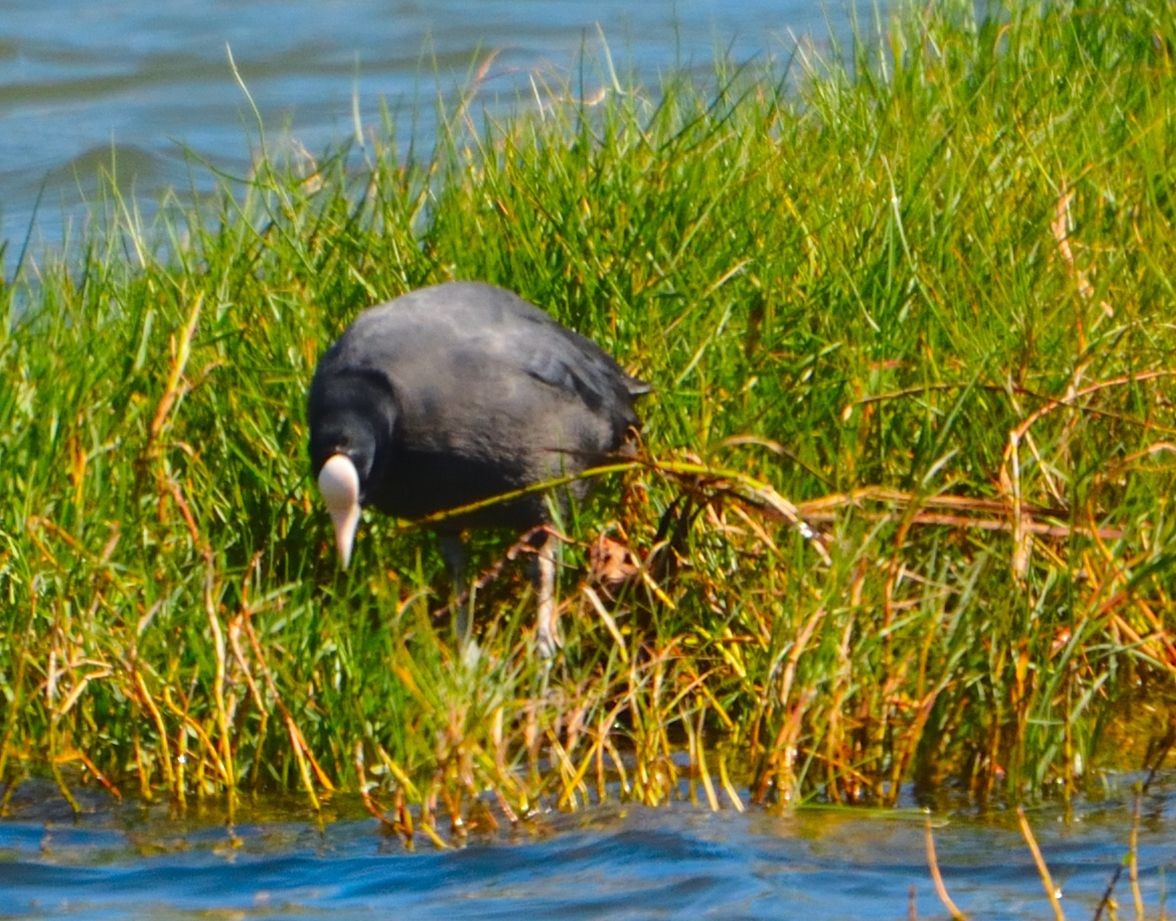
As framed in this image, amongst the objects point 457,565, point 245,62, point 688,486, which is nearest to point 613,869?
point 688,486

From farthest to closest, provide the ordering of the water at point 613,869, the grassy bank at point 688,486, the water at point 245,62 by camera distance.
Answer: the water at point 245,62, the grassy bank at point 688,486, the water at point 613,869

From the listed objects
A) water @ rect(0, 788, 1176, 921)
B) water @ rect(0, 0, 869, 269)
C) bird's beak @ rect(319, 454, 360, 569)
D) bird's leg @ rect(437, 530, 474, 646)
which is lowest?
water @ rect(0, 788, 1176, 921)

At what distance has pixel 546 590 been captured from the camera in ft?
14.7

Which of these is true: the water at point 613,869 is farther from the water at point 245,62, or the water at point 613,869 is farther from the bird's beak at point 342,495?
the water at point 245,62

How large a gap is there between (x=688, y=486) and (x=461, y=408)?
610 mm

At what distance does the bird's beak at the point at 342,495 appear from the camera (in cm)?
439

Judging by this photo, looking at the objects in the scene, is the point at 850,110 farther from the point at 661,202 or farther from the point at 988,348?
the point at 988,348

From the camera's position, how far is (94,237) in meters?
5.69

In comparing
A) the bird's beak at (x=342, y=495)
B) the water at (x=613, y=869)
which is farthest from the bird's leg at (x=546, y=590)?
the water at (x=613, y=869)

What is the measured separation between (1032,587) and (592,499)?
1.10 m

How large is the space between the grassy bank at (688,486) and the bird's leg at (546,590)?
2.6 inches

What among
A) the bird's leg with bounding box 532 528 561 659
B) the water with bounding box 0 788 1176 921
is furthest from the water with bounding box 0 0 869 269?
the water with bounding box 0 788 1176 921

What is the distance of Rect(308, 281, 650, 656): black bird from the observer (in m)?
4.59

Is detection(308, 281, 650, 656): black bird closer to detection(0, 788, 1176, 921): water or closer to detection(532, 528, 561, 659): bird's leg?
detection(532, 528, 561, 659): bird's leg
